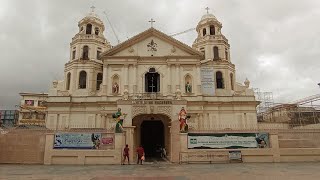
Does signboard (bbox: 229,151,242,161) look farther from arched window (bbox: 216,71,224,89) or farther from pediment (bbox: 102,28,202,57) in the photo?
arched window (bbox: 216,71,224,89)

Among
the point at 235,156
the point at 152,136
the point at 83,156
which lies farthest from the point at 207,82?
the point at 83,156

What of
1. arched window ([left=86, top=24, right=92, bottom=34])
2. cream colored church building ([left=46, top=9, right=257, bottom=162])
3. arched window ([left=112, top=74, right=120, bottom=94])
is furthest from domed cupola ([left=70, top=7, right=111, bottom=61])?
arched window ([left=112, top=74, right=120, bottom=94])

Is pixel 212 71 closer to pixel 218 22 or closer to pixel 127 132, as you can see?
pixel 218 22

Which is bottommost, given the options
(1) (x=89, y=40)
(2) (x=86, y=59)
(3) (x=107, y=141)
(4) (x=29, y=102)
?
(3) (x=107, y=141)

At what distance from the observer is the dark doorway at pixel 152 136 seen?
33.0m

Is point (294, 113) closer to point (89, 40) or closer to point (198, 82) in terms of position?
point (198, 82)

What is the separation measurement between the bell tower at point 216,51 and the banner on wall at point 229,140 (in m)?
16.9

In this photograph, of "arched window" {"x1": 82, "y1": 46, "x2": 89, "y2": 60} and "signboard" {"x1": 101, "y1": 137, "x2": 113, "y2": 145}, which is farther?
"arched window" {"x1": 82, "y1": 46, "x2": 89, "y2": 60}

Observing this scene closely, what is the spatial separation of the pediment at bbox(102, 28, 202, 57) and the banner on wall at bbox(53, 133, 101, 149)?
17.6 meters

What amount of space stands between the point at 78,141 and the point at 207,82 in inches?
819

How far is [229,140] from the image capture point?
71.7ft

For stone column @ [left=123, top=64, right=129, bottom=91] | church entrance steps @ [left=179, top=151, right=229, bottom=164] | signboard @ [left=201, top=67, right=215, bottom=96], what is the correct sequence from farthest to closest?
signboard @ [left=201, top=67, right=215, bottom=96] < stone column @ [left=123, top=64, right=129, bottom=91] < church entrance steps @ [left=179, top=151, right=229, bottom=164]

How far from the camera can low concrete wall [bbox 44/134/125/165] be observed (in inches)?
833

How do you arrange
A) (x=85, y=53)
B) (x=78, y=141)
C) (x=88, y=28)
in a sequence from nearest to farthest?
(x=78, y=141) → (x=85, y=53) → (x=88, y=28)
